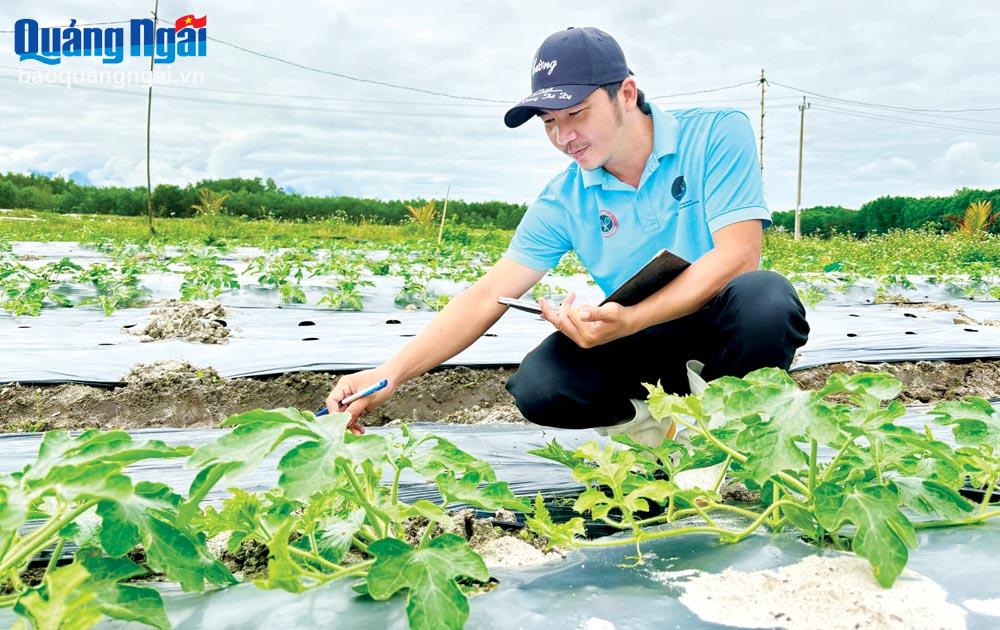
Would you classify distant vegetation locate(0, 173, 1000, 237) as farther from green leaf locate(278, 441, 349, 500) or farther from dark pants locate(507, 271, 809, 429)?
green leaf locate(278, 441, 349, 500)

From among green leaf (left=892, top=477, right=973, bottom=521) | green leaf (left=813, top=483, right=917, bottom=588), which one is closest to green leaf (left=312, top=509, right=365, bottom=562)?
green leaf (left=813, top=483, right=917, bottom=588)

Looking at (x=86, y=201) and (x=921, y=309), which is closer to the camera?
(x=921, y=309)

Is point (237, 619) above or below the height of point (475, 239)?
below

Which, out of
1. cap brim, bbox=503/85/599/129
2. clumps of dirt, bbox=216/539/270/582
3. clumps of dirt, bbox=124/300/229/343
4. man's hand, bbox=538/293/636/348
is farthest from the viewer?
clumps of dirt, bbox=124/300/229/343

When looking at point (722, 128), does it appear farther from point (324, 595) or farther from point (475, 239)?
point (475, 239)

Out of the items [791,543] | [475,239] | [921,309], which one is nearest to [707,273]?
[791,543]

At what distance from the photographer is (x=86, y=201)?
31.5 m

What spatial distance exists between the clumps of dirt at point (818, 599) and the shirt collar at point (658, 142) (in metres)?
1.53

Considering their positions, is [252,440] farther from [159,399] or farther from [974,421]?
[159,399]

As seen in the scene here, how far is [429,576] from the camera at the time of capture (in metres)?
1.05

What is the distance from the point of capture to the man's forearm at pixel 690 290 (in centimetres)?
219

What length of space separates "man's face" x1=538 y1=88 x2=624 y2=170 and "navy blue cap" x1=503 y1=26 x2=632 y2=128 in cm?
4

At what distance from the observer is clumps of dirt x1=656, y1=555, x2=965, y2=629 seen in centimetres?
111

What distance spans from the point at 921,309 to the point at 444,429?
4.67 metres
